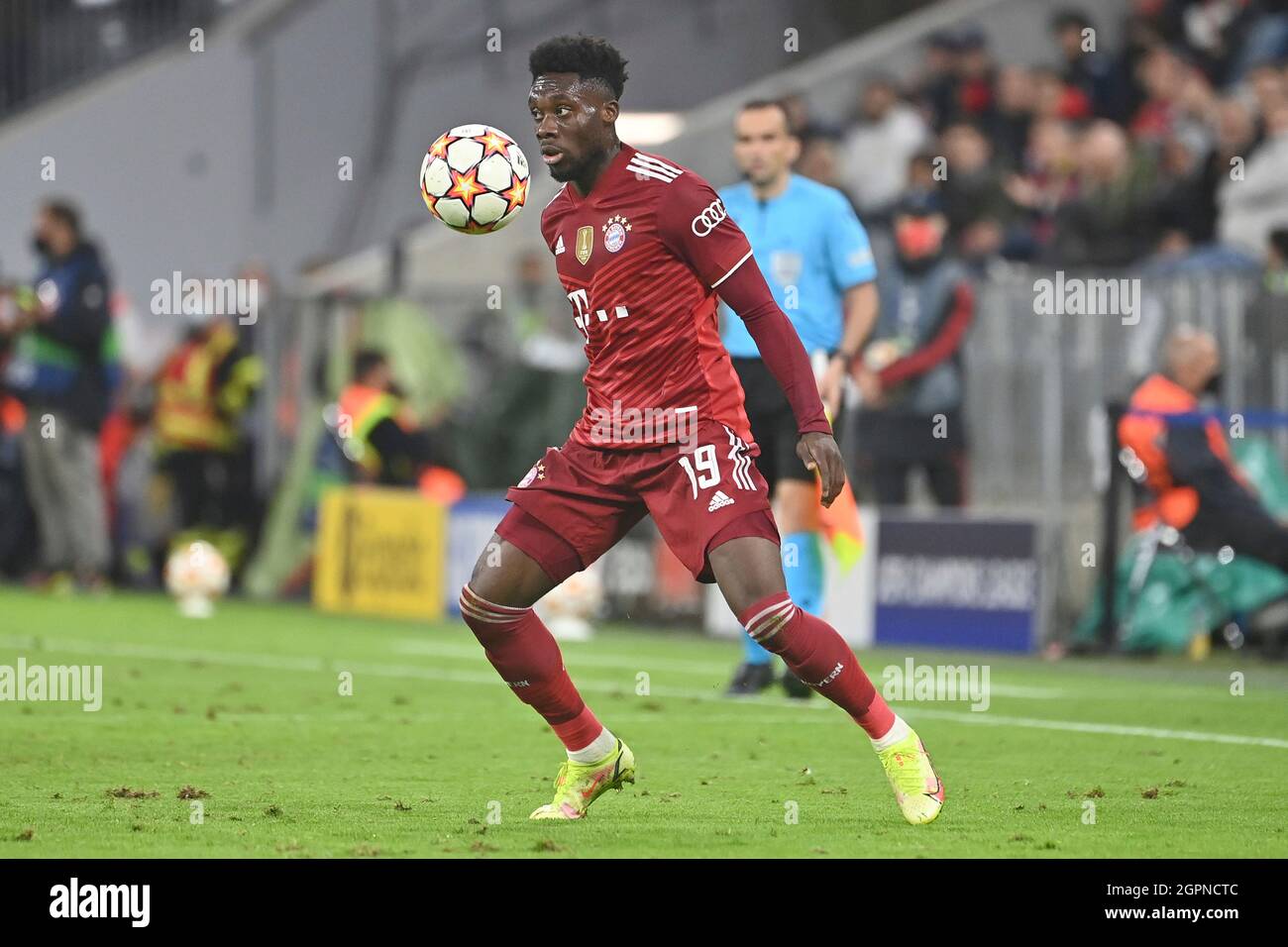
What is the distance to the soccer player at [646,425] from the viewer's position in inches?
292

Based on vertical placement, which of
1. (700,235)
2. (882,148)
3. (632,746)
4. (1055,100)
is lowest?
(632,746)

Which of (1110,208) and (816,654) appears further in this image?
(1110,208)

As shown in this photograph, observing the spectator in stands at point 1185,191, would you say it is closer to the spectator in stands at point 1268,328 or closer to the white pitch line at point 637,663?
the spectator in stands at point 1268,328

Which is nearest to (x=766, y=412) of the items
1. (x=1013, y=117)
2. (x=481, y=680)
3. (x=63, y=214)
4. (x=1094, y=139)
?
(x=481, y=680)

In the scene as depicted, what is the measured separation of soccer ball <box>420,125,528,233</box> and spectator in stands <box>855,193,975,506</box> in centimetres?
844

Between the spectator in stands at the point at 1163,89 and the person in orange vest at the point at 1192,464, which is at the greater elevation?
the spectator in stands at the point at 1163,89

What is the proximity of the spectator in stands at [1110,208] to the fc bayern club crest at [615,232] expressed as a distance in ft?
33.8

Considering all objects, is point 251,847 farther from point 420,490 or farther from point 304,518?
point 304,518

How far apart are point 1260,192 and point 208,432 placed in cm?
885

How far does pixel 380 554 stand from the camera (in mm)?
18094

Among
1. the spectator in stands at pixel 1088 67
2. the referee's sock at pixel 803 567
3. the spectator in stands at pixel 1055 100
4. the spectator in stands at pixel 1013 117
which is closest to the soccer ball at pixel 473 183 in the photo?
the referee's sock at pixel 803 567

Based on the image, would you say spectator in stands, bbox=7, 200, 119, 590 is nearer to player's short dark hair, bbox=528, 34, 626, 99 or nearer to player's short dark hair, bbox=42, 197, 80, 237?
player's short dark hair, bbox=42, 197, 80, 237

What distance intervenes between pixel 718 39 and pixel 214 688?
1230 centimetres

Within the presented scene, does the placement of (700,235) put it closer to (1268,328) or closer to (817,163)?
(1268,328)
